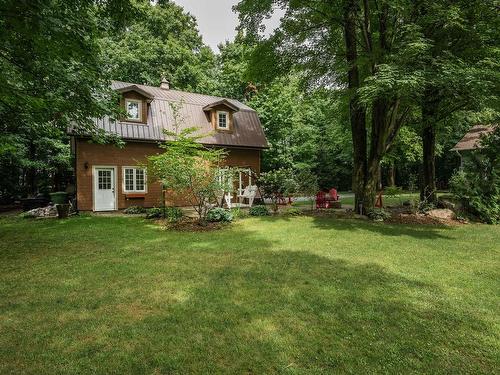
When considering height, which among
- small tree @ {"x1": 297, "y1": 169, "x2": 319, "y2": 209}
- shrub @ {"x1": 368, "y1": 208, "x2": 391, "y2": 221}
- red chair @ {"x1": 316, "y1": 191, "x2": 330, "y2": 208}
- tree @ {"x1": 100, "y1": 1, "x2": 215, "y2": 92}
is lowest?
shrub @ {"x1": 368, "y1": 208, "x2": 391, "y2": 221}

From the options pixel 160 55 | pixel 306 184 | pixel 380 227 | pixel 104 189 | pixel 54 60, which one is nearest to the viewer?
pixel 54 60

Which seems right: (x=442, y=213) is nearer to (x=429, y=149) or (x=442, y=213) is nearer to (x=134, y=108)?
(x=429, y=149)

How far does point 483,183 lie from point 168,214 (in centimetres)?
1114

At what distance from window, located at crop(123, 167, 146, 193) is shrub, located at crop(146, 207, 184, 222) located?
4.13m

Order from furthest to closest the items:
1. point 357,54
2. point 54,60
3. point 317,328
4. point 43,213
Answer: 1. point 43,213
2. point 357,54
3. point 54,60
4. point 317,328

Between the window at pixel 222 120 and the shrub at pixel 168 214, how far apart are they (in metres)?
7.08

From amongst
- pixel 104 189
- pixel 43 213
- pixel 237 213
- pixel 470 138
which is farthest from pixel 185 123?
pixel 470 138

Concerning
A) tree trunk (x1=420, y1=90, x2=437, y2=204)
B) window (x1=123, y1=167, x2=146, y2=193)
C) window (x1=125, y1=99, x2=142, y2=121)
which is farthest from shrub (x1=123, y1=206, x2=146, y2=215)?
tree trunk (x1=420, y1=90, x2=437, y2=204)

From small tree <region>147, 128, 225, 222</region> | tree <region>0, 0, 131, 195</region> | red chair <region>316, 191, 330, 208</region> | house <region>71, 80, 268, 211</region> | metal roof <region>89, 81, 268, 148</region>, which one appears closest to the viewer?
tree <region>0, 0, 131, 195</region>

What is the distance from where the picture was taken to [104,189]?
14.6 m

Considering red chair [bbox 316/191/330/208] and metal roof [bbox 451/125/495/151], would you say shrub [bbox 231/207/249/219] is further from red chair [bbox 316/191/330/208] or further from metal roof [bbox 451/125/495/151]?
metal roof [bbox 451/125/495/151]

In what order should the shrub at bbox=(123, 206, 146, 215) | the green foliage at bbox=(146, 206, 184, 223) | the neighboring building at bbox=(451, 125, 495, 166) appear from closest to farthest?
the green foliage at bbox=(146, 206, 184, 223)
the shrub at bbox=(123, 206, 146, 215)
the neighboring building at bbox=(451, 125, 495, 166)

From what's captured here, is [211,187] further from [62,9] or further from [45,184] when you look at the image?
[45,184]

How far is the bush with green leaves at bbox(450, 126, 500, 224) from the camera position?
1055 centimetres
